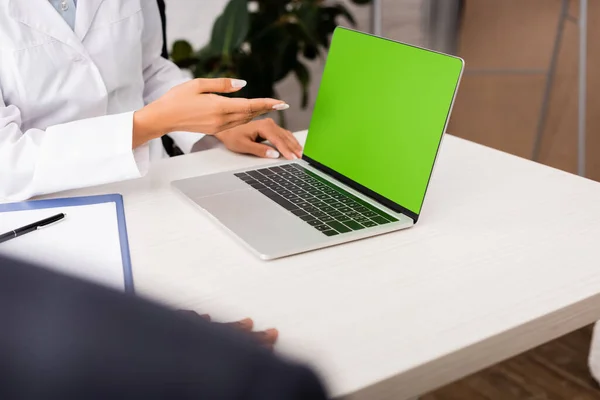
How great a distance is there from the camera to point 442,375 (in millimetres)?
661

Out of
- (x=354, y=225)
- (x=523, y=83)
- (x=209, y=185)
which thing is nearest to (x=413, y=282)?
(x=354, y=225)

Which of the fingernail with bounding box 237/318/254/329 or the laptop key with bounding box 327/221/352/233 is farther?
the laptop key with bounding box 327/221/352/233

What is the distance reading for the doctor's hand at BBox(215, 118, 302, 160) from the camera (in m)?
1.24

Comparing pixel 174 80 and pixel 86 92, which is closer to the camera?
pixel 86 92

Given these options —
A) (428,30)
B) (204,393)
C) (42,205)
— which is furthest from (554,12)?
(204,393)

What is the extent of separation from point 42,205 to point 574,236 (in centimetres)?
74

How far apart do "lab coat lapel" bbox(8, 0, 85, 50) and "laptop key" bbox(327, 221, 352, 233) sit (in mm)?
644

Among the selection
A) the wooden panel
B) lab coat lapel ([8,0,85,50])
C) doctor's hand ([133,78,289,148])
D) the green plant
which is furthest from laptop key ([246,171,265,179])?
the wooden panel

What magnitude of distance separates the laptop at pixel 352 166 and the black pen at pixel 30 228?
0.63 feet

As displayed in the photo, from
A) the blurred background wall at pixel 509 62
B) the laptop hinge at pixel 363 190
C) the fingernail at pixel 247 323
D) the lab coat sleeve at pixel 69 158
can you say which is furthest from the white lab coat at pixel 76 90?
the blurred background wall at pixel 509 62

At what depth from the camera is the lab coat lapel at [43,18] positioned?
1.18m

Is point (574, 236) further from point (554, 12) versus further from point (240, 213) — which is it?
point (554, 12)

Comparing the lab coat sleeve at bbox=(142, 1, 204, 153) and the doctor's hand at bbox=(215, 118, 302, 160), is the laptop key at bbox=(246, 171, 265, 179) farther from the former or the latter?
the lab coat sleeve at bbox=(142, 1, 204, 153)

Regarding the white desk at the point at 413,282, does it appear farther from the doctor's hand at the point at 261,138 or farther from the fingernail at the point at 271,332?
the doctor's hand at the point at 261,138
